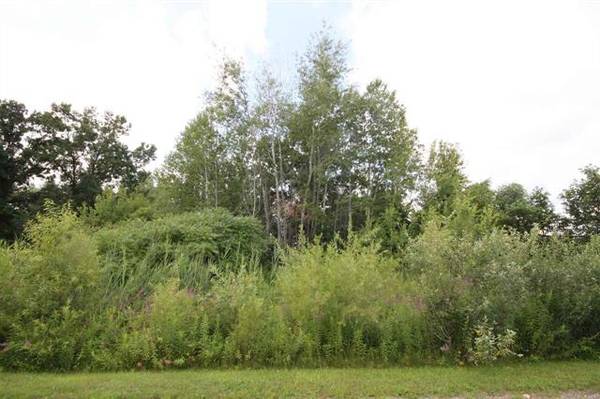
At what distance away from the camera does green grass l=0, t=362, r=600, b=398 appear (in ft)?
15.6

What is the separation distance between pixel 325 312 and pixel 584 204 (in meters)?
22.5

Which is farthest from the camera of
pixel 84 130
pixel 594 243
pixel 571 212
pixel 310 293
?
pixel 84 130

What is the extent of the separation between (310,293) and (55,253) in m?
4.54

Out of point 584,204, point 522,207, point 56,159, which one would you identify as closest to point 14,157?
point 56,159

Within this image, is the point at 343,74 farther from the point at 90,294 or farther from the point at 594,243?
the point at 90,294

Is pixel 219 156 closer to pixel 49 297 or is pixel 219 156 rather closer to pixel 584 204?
pixel 49 297

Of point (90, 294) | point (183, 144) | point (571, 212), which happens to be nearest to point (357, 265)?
point (90, 294)

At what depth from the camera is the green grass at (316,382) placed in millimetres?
4742

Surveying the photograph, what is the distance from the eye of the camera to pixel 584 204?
22047 mm

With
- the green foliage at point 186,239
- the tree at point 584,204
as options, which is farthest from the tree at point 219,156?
the tree at point 584,204

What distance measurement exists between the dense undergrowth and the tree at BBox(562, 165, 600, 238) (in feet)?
60.1

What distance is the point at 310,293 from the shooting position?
6523mm

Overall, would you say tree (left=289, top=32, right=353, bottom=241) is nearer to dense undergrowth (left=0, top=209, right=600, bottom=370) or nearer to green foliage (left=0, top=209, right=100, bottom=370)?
dense undergrowth (left=0, top=209, right=600, bottom=370)

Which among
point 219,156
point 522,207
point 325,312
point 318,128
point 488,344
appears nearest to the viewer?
point 488,344
